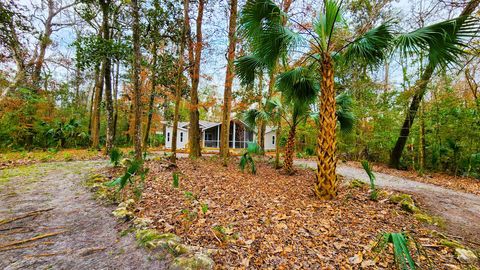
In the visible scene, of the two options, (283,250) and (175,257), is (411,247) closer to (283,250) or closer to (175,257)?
(283,250)

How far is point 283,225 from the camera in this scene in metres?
2.81

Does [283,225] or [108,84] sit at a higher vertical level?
[108,84]

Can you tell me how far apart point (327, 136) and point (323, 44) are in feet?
5.52

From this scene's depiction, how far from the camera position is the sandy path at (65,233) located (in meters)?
1.99

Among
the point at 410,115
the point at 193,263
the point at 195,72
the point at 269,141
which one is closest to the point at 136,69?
the point at 195,72

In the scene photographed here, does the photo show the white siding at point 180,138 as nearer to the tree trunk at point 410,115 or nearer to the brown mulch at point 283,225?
the brown mulch at point 283,225

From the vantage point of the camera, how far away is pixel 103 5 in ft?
23.1

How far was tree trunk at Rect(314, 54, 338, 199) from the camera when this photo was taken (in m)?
3.72

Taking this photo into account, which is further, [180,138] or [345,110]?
[180,138]

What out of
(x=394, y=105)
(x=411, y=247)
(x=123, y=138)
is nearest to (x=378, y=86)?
(x=394, y=105)

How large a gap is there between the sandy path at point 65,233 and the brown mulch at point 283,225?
0.50 meters

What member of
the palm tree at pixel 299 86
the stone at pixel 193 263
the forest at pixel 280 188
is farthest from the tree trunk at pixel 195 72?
the stone at pixel 193 263

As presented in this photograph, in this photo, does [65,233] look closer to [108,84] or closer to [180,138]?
[108,84]

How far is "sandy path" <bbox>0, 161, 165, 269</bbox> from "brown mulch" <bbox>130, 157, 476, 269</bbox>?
50 cm
